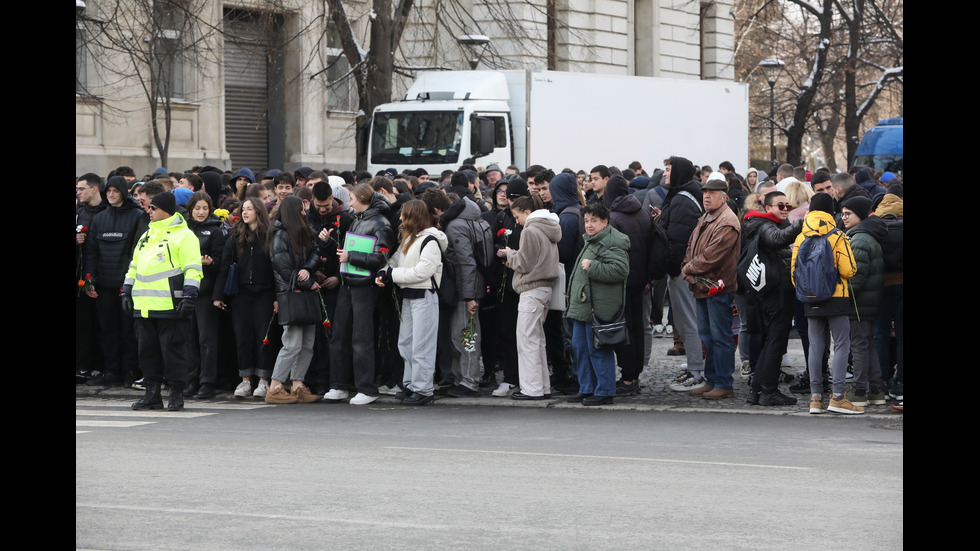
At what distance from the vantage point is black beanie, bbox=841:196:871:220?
11.7 metres

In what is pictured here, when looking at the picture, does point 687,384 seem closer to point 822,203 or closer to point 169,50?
point 822,203

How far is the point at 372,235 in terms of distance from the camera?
12.4 m

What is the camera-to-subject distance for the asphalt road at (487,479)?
697 centimetres

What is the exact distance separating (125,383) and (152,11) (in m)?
13.0

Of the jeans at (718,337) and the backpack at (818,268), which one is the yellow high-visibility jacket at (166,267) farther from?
the backpack at (818,268)

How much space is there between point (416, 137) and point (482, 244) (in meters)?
13.8

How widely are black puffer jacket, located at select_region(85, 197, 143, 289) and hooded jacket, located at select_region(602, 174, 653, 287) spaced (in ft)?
15.5

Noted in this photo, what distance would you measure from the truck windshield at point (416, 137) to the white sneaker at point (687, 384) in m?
13.0

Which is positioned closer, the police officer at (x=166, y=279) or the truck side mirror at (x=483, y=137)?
the police officer at (x=166, y=279)

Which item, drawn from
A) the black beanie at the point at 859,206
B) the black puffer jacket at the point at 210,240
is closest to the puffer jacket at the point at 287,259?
the black puffer jacket at the point at 210,240

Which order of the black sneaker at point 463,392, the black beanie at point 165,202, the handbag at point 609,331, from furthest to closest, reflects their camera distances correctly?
the black sneaker at point 463,392 → the handbag at point 609,331 → the black beanie at point 165,202

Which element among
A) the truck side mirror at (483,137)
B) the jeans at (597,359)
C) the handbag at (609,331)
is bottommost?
the jeans at (597,359)

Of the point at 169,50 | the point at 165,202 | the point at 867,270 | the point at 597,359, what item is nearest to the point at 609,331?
the point at 597,359
